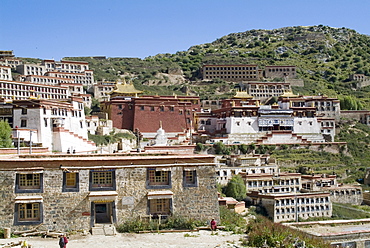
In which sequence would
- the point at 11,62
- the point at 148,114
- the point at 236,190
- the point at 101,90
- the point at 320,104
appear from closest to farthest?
the point at 236,190, the point at 148,114, the point at 320,104, the point at 101,90, the point at 11,62

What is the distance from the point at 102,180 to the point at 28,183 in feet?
7.13

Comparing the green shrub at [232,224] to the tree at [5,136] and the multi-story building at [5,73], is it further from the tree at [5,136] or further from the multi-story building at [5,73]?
the multi-story building at [5,73]

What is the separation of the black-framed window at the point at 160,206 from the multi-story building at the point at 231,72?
3148 inches

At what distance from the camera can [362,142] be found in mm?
63562

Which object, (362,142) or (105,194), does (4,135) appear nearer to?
(105,194)

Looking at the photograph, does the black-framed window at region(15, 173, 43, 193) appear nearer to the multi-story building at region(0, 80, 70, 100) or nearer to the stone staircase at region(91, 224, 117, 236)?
the stone staircase at region(91, 224, 117, 236)

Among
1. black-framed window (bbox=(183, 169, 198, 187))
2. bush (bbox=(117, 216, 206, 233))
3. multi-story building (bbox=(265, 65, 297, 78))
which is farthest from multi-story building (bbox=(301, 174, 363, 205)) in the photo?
multi-story building (bbox=(265, 65, 297, 78))

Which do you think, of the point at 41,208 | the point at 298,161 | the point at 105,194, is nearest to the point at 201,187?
the point at 105,194

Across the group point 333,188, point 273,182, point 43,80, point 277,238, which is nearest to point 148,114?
point 273,182

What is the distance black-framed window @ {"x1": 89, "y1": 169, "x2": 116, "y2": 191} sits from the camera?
14.4 m

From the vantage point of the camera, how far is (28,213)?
1388cm

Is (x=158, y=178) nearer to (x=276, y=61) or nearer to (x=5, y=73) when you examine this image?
(x=5, y=73)

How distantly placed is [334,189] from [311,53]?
275 ft

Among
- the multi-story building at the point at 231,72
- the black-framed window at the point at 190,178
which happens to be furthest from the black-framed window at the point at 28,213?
the multi-story building at the point at 231,72
